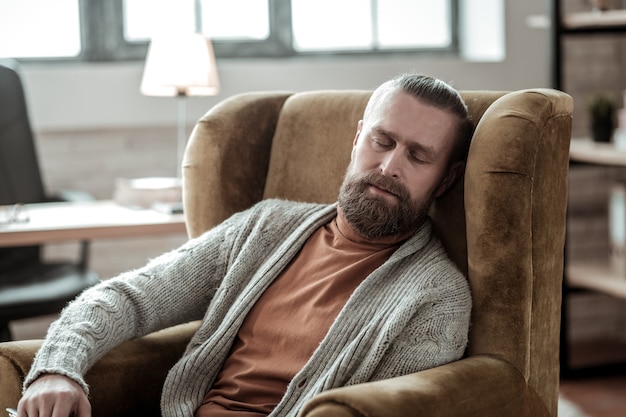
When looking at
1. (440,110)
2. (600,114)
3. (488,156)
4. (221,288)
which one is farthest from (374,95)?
(600,114)

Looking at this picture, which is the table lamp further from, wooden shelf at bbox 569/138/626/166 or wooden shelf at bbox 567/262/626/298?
wooden shelf at bbox 567/262/626/298

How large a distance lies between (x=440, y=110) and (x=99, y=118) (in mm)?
1899

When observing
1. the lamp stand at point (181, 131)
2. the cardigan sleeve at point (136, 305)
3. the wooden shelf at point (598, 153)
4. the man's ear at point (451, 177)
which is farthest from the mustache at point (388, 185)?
the lamp stand at point (181, 131)

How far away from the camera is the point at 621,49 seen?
3.88 meters

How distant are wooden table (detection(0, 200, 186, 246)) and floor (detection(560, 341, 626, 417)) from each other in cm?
143

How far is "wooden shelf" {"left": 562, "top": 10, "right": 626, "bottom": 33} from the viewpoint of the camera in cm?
317

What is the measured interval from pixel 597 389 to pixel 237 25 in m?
1.89

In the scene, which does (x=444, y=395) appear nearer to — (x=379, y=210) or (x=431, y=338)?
(x=431, y=338)

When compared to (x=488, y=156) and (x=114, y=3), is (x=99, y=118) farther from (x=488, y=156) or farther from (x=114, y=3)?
(x=488, y=156)

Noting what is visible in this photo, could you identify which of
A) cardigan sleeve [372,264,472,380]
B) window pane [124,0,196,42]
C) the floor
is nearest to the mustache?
cardigan sleeve [372,264,472,380]

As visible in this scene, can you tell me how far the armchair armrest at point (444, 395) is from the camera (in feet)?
4.52

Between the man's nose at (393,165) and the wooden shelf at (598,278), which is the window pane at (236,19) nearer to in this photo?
the wooden shelf at (598,278)

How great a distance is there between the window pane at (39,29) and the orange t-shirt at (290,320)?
1983mm

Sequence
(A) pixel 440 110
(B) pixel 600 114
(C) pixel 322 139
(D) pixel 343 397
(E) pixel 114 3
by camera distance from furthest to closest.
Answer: (E) pixel 114 3 < (B) pixel 600 114 < (C) pixel 322 139 < (A) pixel 440 110 < (D) pixel 343 397
